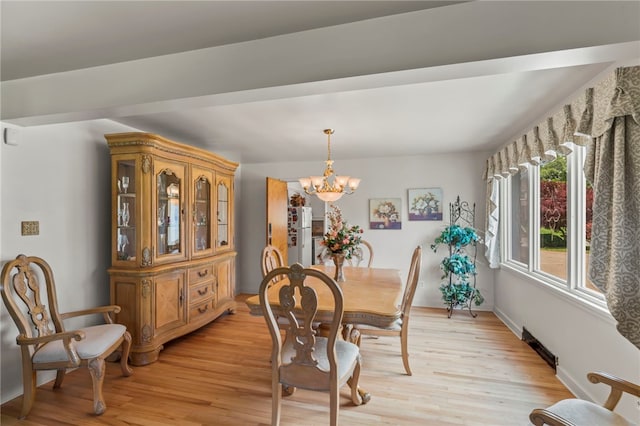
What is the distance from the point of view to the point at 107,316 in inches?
101

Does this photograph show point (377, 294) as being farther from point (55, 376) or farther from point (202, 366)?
point (55, 376)

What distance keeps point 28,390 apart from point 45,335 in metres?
0.36

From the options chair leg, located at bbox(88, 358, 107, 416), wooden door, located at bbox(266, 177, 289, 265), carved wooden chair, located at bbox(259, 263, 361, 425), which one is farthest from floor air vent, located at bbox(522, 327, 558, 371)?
chair leg, located at bbox(88, 358, 107, 416)

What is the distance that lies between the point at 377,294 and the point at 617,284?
1380 mm

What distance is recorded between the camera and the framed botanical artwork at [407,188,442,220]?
4.52m

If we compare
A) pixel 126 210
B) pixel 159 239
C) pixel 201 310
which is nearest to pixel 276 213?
pixel 201 310

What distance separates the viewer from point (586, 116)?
188 centimetres

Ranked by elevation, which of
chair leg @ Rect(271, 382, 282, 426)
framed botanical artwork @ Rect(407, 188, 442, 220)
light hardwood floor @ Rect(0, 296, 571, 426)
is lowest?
light hardwood floor @ Rect(0, 296, 571, 426)

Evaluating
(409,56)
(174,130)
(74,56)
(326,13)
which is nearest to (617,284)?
(409,56)

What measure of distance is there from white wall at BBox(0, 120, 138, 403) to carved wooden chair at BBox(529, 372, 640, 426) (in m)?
3.45

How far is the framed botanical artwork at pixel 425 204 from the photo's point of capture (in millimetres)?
4523

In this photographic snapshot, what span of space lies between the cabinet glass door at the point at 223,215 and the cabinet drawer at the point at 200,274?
0.35 m

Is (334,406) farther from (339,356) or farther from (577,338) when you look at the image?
(577,338)

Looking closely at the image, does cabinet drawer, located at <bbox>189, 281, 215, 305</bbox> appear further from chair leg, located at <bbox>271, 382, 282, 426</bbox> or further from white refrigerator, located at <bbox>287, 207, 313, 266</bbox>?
white refrigerator, located at <bbox>287, 207, 313, 266</bbox>
